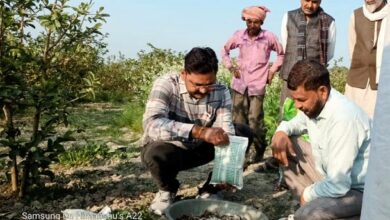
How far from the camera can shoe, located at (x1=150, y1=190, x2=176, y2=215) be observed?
325 cm

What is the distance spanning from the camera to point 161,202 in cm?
329

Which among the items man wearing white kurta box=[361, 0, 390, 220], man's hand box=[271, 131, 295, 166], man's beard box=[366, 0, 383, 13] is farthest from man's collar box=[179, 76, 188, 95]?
man wearing white kurta box=[361, 0, 390, 220]

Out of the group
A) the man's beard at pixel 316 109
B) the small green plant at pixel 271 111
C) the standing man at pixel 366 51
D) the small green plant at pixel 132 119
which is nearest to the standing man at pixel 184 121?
the man's beard at pixel 316 109

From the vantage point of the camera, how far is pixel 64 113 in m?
3.28

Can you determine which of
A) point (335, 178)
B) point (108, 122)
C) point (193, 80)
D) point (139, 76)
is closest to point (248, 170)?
point (193, 80)

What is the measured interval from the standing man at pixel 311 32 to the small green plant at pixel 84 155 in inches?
78.9

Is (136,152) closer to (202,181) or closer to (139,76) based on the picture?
(202,181)

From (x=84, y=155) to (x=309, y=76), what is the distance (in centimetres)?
273

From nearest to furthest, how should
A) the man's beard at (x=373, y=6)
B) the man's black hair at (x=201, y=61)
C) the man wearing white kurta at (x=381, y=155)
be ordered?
the man wearing white kurta at (x=381, y=155)
the man's black hair at (x=201, y=61)
the man's beard at (x=373, y=6)

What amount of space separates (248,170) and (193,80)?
5.55 ft

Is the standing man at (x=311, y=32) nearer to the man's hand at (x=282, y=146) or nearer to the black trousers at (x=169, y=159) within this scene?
the black trousers at (x=169, y=159)

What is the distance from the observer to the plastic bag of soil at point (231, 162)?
9.80 feet

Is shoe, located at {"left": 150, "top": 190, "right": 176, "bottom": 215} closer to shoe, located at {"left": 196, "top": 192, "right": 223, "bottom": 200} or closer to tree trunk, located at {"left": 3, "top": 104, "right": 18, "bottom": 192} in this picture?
shoe, located at {"left": 196, "top": 192, "right": 223, "bottom": 200}

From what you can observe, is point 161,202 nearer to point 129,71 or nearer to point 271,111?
point 271,111
